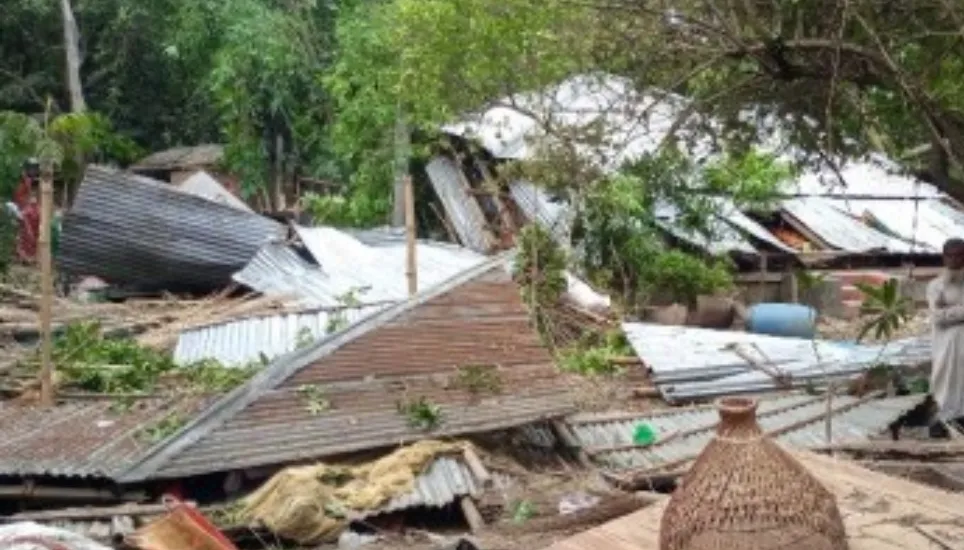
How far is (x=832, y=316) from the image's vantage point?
17.2 metres

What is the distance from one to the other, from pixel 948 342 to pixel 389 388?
4313mm

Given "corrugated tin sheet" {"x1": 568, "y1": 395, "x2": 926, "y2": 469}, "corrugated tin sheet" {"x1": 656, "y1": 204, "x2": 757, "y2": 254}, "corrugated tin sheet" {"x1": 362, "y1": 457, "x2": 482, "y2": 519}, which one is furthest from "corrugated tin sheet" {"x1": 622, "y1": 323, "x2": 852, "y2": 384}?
"corrugated tin sheet" {"x1": 362, "y1": 457, "x2": 482, "y2": 519}

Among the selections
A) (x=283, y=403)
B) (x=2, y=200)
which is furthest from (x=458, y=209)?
(x=283, y=403)

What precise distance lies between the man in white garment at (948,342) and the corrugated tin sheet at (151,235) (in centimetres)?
922

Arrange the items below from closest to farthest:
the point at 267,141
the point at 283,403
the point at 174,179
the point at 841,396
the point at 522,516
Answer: the point at 522,516, the point at 283,403, the point at 841,396, the point at 267,141, the point at 174,179

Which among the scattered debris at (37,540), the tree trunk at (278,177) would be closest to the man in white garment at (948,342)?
the scattered debris at (37,540)

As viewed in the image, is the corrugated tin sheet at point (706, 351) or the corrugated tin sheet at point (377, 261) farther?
the corrugated tin sheet at point (377, 261)

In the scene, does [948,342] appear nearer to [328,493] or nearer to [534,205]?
[328,493]

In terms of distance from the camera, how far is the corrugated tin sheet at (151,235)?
15570 millimetres

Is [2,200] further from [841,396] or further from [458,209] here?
[841,396]

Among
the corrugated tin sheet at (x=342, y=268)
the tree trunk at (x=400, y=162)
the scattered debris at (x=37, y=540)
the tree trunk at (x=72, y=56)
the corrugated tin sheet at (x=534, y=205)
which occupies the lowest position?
the scattered debris at (x=37, y=540)

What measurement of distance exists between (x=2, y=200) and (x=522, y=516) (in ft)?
46.1

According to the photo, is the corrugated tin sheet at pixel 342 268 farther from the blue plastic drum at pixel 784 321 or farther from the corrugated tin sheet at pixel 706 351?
the blue plastic drum at pixel 784 321

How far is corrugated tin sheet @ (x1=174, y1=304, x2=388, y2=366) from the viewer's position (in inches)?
459
